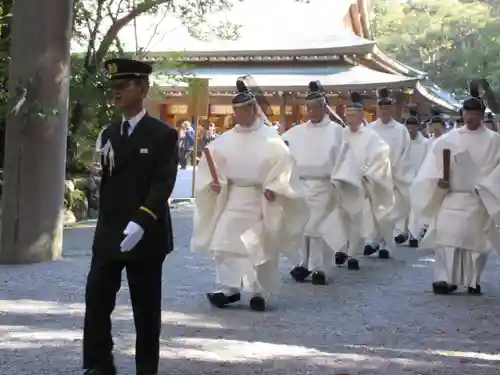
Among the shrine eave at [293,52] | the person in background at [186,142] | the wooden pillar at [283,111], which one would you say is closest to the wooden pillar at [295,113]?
the wooden pillar at [283,111]

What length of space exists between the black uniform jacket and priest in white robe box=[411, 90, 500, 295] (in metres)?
4.40

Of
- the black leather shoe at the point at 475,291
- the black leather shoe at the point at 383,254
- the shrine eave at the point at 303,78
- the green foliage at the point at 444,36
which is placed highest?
the green foliage at the point at 444,36

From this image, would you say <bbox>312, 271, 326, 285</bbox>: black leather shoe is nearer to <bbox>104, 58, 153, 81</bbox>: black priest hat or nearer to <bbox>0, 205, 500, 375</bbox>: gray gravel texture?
<bbox>0, 205, 500, 375</bbox>: gray gravel texture

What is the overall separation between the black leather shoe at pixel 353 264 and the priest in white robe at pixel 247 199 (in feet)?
9.99

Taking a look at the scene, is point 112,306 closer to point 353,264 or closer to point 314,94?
point 314,94

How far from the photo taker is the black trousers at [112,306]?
496cm

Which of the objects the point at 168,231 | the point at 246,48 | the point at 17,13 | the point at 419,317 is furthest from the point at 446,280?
the point at 246,48

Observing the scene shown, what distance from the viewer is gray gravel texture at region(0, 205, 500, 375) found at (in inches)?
227

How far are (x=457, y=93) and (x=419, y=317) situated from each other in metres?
37.8

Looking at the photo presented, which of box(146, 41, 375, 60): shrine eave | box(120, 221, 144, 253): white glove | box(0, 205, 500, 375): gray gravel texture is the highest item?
box(146, 41, 375, 60): shrine eave

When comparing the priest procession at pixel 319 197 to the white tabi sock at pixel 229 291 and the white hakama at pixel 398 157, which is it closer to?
the white tabi sock at pixel 229 291

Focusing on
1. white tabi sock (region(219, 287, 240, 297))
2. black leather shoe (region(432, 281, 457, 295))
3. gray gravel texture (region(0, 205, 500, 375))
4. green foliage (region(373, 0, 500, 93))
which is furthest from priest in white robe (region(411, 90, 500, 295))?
green foliage (region(373, 0, 500, 93))

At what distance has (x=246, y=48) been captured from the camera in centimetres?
2970

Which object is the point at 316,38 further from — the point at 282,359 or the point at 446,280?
the point at 282,359
